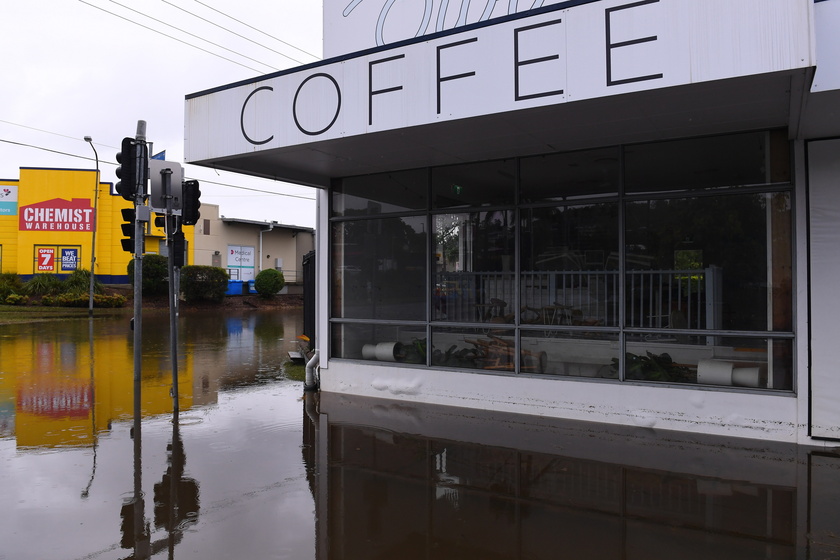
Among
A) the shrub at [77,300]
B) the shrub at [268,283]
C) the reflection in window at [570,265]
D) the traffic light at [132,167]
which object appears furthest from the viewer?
the shrub at [268,283]

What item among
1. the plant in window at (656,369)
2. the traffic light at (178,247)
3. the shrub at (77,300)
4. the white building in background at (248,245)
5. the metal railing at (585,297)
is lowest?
the plant in window at (656,369)

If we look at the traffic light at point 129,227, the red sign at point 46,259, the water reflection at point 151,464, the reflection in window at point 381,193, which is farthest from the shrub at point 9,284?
the reflection in window at point 381,193

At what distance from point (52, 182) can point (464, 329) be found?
35.1 metres

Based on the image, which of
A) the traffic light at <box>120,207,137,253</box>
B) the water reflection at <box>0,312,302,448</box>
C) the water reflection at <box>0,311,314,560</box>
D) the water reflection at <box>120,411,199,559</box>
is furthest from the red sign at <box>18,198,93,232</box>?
the water reflection at <box>120,411,199,559</box>

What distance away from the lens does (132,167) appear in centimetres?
852

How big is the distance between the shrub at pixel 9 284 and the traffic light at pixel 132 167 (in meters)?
28.2

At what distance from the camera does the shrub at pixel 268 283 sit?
127ft

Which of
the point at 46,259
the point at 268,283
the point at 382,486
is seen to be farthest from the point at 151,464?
the point at 46,259

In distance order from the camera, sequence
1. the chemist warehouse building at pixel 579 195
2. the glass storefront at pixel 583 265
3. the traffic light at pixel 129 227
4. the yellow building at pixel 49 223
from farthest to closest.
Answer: the yellow building at pixel 49 223 → the traffic light at pixel 129 227 → the glass storefront at pixel 583 265 → the chemist warehouse building at pixel 579 195

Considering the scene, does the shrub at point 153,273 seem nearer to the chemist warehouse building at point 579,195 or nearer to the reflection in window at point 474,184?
the chemist warehouse building at point 579,195

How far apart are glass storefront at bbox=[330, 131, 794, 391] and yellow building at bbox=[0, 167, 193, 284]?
29.4 m

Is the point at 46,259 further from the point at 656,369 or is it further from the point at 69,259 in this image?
the point at 656,369

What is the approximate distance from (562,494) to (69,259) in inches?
1459

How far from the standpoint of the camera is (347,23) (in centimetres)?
981
